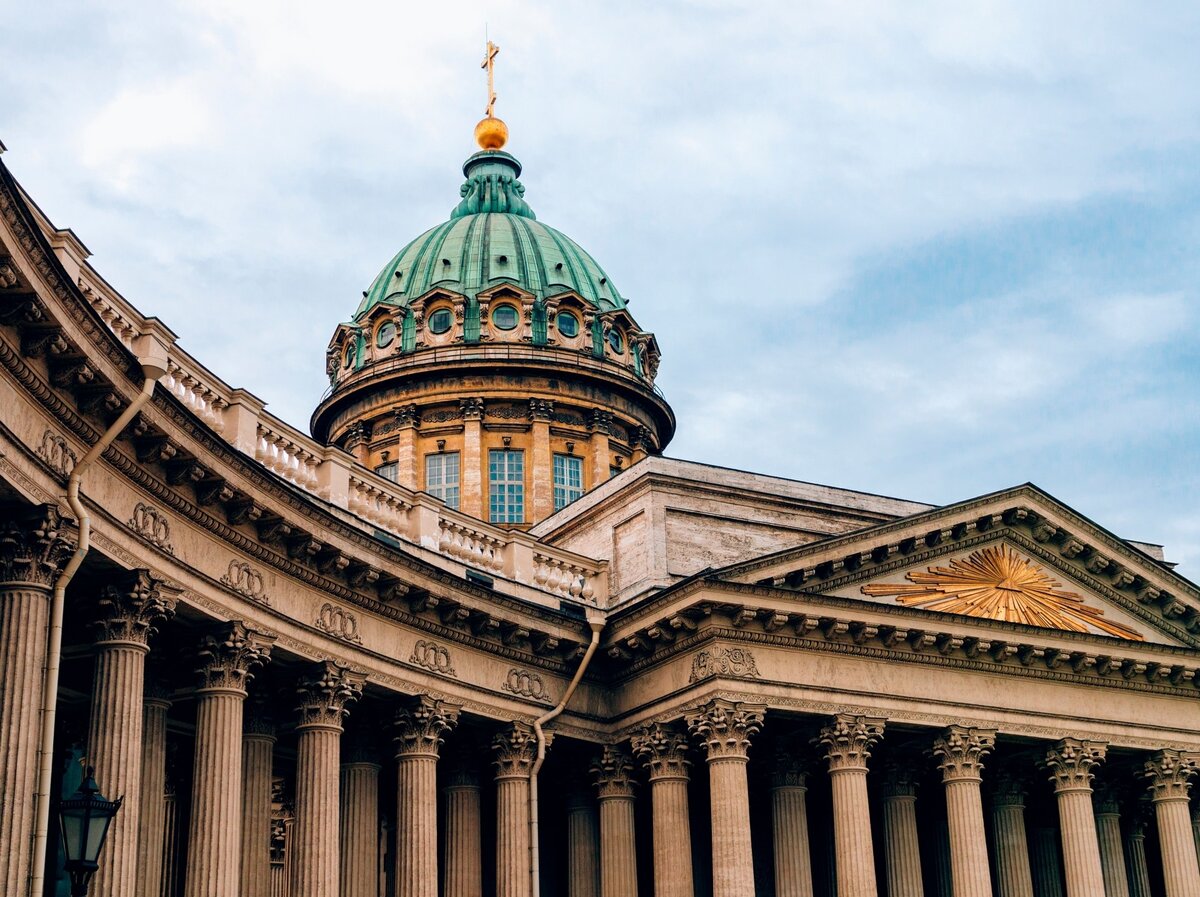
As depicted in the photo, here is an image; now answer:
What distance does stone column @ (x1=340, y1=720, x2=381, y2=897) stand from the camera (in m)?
30.8

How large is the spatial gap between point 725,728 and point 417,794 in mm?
6185

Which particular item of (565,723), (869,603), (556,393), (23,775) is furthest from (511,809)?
(556,393)

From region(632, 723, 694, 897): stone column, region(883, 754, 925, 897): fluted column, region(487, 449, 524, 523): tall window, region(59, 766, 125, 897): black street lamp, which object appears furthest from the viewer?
region(487, 449, 524, 523): tall window

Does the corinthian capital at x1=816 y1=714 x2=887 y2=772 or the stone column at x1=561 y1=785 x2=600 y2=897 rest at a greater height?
the corinthian capital at x1=816 y1=714 x2=887 y2=772

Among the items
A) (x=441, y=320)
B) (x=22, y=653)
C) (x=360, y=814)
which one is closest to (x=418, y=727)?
(x=360, y=814)

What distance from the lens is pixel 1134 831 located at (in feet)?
141

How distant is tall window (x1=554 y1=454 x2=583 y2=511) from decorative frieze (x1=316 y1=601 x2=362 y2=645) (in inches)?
1048

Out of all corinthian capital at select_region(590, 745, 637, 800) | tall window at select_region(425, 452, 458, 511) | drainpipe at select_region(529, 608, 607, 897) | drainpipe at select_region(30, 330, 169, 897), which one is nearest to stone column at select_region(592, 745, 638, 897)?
corinthian capital at select_region(590, 745, 637, 800)

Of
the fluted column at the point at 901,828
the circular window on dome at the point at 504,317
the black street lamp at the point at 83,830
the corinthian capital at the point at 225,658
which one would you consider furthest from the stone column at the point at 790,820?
the circular window on dome at the point at 504,317

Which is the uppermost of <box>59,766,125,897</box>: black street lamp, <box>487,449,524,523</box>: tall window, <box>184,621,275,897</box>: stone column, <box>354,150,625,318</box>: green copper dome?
<box>354,150,625,318</box>: green copper dome

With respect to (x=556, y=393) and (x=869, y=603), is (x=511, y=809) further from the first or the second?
(x=556, y=393)

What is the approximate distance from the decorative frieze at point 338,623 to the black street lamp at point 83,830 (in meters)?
11.3

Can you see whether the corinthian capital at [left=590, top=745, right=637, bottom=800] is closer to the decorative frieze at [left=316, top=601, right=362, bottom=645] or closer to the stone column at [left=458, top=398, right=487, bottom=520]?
the decorative frieze at [left=316, top=601, right=362, bottom=645]

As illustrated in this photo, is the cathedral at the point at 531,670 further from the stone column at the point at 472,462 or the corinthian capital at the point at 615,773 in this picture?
the stone column at the point at 472,462
